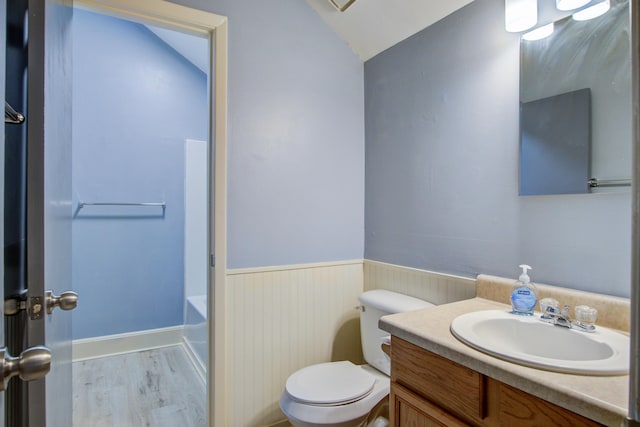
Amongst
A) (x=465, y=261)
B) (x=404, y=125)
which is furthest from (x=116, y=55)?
(x=465, y=261)

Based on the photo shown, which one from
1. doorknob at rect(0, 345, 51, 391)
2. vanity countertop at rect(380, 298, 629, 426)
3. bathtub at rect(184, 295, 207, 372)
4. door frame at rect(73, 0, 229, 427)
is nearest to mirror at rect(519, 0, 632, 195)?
vanity countertop at rect(380, 298, 629, 426)

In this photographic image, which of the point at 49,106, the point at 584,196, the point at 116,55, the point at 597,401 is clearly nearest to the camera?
the point at 597,401

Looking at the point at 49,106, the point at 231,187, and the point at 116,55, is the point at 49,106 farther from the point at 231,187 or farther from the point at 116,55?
the point at 116,55

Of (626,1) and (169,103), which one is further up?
(169,103)

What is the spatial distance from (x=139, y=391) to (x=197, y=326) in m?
0.52

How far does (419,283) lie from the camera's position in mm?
1735

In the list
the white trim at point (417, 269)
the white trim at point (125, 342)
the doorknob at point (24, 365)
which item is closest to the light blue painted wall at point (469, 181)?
the white trim at point (417, 269)

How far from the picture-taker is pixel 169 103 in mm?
2939

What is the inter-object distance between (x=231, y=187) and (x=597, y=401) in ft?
4.96

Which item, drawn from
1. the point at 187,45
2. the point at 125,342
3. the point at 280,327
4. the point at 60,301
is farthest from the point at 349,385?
the point at 187,45

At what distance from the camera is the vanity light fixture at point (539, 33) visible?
123cm

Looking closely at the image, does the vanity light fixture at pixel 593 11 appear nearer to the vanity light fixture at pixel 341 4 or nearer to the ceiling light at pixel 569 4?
the ceiling light at pixel 569 4

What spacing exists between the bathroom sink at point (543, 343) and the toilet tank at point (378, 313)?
459 mm

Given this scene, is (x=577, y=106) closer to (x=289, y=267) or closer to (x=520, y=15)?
(x=520, y=15)
